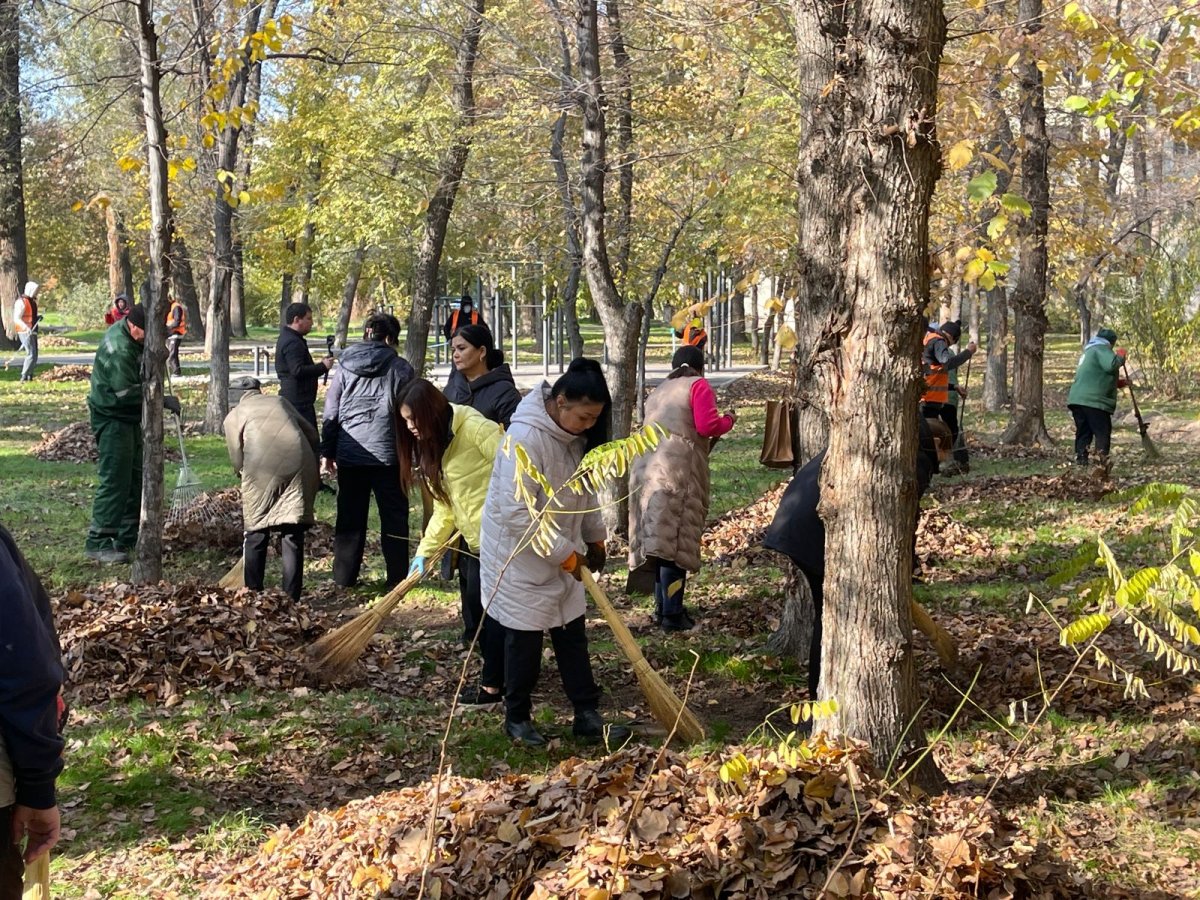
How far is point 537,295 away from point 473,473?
2620 cm

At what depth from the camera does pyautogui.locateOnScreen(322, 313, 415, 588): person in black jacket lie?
913 cm

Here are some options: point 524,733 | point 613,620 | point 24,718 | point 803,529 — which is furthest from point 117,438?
point 24,718

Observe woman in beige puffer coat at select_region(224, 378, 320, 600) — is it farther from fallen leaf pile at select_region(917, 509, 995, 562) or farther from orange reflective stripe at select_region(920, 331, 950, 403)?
orange reflective stripe at select_region(920, 331, 950, 403)

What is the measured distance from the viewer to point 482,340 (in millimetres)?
8344

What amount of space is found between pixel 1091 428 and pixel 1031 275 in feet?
7.60

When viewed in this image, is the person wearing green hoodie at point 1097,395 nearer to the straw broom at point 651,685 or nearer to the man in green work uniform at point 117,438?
the straw broom at point 651,685

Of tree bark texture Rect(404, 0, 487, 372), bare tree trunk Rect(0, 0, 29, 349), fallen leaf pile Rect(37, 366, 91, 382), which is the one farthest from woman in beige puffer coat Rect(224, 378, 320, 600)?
bare tree trunk Rect(0, 0, 29, 349)

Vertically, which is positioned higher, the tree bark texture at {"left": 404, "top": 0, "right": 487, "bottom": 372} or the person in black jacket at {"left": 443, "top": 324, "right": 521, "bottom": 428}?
the tree bark texture at {"left": 404, "top": 0, "right": 487, "bottom": 372}

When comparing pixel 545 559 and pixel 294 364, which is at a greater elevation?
pixel 294 364

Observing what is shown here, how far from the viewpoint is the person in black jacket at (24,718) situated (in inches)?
106

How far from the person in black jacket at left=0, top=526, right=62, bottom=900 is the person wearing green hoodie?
533 inches

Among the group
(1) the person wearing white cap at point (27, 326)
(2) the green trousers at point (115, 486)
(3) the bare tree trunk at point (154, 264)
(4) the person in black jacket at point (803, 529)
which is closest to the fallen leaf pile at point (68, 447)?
(2) the green trousers at point (115, 486)

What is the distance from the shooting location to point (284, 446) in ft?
27.5

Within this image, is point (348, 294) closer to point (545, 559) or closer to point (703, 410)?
point (703, 410)
